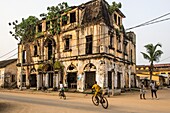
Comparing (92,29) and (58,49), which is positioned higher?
(92,29)

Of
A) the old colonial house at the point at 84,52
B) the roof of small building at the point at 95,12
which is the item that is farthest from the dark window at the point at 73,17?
the roof of small building at the point at 95,12

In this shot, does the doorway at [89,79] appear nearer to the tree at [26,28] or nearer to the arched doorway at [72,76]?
the arched doorway at [72,76]

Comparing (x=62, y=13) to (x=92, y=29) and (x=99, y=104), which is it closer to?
(x=92, y=29)

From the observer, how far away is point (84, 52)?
27.6 meters

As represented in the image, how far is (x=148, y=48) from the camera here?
139ft

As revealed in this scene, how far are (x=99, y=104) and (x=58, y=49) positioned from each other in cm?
1622

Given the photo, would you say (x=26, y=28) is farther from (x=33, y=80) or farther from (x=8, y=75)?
(x=8, y=75)

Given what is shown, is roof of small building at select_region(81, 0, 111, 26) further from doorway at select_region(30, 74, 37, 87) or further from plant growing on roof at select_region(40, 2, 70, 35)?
doorway at select_region(30, 74, 37, 87)

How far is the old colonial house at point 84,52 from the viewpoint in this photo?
2631 cm

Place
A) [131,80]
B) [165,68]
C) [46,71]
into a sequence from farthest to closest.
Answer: [165,68], [131,80], [46,71]

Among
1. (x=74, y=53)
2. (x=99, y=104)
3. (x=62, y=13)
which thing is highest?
(x=62, y=13)

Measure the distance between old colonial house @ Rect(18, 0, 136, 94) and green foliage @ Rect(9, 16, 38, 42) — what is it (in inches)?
42.5

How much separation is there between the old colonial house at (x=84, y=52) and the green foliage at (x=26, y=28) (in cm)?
108

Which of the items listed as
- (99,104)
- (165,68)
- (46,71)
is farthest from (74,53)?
(165,68)
